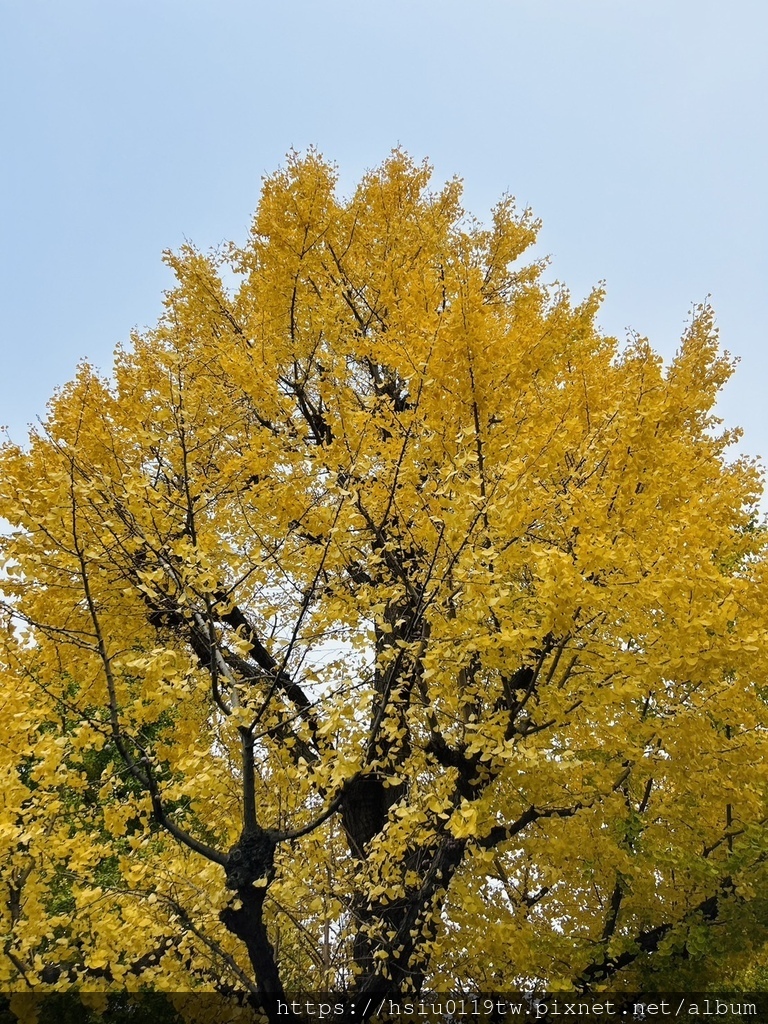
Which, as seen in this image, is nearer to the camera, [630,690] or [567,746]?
[630,690]

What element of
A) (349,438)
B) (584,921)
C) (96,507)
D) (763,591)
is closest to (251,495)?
(349,438)

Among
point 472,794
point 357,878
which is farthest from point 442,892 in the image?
point 357,878

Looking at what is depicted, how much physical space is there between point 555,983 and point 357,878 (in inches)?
45.6

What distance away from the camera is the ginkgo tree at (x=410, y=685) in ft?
8.81

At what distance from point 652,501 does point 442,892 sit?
244 cm

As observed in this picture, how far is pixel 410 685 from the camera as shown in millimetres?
3492

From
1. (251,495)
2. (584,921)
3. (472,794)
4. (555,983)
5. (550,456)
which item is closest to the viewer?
(555,983)

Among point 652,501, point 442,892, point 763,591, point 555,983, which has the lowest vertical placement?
point 555,983

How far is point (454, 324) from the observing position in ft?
11.5

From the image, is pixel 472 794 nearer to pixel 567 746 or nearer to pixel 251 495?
pixel 567 746

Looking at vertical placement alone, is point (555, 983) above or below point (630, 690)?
below

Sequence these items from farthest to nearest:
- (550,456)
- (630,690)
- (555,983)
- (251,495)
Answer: (251,495), (550,456), (555,983), (630,690)

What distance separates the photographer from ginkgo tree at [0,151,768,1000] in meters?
2.69

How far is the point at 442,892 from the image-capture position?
327 cm
